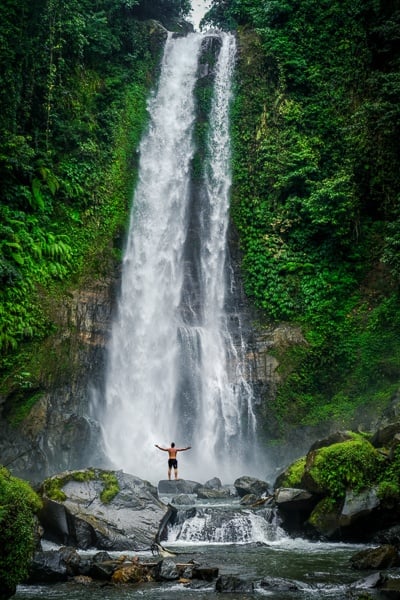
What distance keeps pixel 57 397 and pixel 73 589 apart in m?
11.1

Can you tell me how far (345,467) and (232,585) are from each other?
4.77 m

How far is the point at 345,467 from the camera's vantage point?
12617 mm

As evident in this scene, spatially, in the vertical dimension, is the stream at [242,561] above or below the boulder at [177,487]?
above

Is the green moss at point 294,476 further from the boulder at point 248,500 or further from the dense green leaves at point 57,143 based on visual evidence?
the dense green leaves at point 57,143

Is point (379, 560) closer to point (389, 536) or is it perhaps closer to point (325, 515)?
point (389, 536)

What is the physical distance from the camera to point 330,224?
923 inches

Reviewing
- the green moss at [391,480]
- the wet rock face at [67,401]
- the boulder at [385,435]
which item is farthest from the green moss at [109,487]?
the boulder at [385,435]

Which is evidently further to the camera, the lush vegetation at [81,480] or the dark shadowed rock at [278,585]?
the lush vegetation at [81,480]

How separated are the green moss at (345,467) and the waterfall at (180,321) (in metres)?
8.12

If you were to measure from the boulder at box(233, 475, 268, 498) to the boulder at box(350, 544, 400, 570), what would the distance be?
6096mm

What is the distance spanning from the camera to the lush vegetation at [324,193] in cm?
2150

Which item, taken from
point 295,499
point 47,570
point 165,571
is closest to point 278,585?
point 165,571

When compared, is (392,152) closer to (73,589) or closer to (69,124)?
(69,124)

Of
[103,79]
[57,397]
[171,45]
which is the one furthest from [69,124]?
[57,397]
